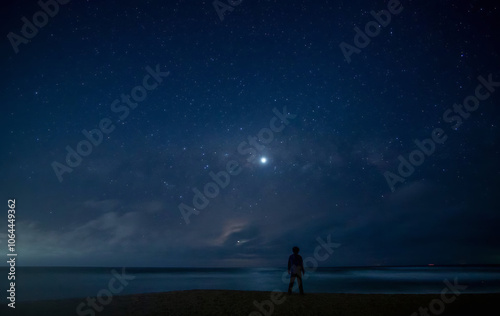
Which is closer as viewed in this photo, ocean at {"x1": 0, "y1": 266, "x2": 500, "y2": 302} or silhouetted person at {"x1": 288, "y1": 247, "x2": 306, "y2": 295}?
silhouetted person at {"x1": 288, "y1": 247, "x2": 306, "y2": 295}

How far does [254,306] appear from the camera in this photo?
11492mm

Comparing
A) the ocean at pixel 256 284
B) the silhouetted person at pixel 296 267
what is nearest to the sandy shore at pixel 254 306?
the silhouetted person at pixel 296 267

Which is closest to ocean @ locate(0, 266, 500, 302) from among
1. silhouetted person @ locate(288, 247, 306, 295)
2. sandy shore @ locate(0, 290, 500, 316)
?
sandy shore @ locate(0, 290, 500, 316)

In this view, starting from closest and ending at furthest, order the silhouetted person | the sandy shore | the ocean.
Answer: the sandy shore → the silhouetted person → the ocean

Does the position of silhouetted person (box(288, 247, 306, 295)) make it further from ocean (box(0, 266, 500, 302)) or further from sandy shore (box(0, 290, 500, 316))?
ocean (box(0, 266, 500, 302))


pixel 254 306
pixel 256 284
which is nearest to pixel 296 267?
pixel 254 306

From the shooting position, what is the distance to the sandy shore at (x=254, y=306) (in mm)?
10766

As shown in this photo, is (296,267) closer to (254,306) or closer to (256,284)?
(254,306)

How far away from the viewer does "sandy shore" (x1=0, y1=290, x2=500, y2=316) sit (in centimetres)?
1077

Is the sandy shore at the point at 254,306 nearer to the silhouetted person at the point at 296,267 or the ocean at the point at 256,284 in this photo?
the silhouetted person at the point at 296,267

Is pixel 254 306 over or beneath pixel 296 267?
beneath

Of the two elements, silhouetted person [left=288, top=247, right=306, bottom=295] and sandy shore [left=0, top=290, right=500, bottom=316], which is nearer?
sandy shore [left=0, top=290, right=500, bottom=316]

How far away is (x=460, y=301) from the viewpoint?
43.4 ft

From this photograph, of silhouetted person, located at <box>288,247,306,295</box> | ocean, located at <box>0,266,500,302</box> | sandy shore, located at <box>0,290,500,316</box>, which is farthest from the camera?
ocean, located at <box>0,266,500,302</box>
